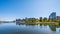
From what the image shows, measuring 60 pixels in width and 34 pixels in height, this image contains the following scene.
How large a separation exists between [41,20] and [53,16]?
4.75 meters

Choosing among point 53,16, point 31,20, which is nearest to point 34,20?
point 31,20

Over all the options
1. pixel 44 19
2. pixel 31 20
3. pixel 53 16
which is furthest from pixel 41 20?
pixel 53 16

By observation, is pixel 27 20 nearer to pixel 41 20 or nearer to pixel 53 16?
pixel 41 20

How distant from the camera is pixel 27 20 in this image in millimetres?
28922

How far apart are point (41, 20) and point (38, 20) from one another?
1.32 meters

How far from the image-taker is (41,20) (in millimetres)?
26672

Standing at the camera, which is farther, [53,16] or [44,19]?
[53,16]

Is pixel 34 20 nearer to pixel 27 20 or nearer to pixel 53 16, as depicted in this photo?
pixel 27 20

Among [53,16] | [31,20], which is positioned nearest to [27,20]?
[31,20]

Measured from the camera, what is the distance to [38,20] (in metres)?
27.8

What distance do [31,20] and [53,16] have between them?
6.09m

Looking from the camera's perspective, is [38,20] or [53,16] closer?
[38,20]

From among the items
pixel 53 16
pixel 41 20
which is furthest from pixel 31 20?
pixel 53 16

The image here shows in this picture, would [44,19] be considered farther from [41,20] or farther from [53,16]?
[53,16]
